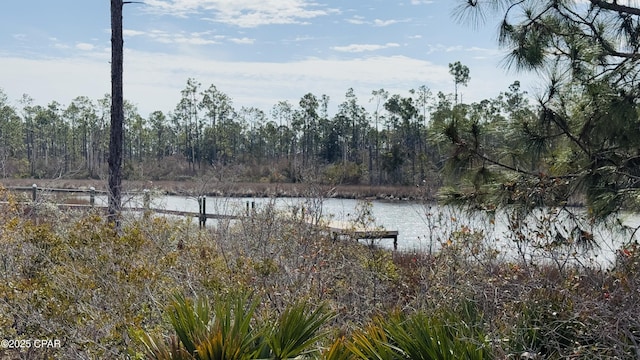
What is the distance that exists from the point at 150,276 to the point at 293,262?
232cm

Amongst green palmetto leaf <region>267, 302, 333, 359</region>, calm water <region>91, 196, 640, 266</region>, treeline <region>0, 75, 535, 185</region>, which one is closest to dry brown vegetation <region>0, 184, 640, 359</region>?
green palmetto leaf <region>267, 302, 333, 359</region>

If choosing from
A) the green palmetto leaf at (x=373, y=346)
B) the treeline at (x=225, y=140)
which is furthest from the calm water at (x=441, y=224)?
the treeline at (x=225, y=140)

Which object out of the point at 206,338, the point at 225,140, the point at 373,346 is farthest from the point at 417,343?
the point at 225,140

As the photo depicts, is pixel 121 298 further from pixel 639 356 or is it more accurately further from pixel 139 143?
pixel 139 143

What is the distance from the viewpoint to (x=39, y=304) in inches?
194

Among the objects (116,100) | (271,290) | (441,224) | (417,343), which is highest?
(116,100)

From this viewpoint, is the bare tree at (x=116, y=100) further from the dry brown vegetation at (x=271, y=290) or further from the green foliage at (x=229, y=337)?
the green foliage at (x=229, y=337)

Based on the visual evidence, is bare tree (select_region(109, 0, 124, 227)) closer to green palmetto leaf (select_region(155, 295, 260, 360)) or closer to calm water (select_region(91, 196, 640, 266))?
calm water (select_region(91, 196, 640, 266))

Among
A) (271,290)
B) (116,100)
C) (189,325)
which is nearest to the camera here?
(189,325)

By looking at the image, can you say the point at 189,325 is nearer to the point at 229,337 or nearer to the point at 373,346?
the point at 229,337

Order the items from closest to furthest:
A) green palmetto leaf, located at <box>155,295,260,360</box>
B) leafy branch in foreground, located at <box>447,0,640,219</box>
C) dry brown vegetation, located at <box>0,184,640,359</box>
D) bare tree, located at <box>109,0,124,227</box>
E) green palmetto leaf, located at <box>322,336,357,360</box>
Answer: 1. green palmetto leaf, located at <box>155,295,260,360</box>
2. green palmetto leaf, located at <box>322,336,357,360</box>
3. dry brown vegetation, located at <box>0,184,640,359</box>
4. leafy branch in foreground, located at <box>447,0,640,219</box>
5. bare tree, located at <box>109,0,124,227</box>

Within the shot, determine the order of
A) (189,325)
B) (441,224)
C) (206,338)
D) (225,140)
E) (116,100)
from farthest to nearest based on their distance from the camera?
(225,140) → (116,100) → (441,224) → (189,325) → (206,338)

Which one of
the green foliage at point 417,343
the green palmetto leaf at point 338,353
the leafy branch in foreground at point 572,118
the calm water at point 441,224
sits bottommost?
the green palmetto leaf at point 338,353

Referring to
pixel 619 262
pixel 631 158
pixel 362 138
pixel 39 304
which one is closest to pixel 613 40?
pixel 631 158
